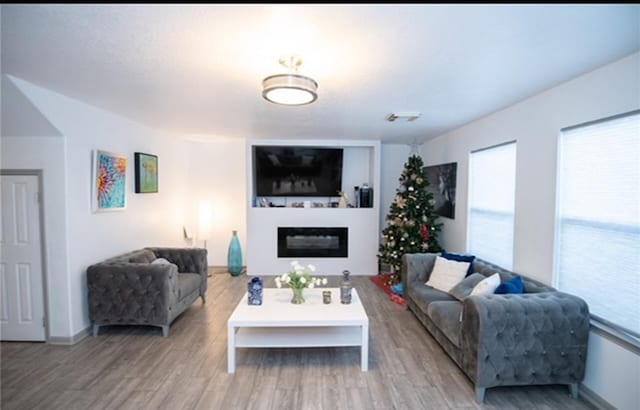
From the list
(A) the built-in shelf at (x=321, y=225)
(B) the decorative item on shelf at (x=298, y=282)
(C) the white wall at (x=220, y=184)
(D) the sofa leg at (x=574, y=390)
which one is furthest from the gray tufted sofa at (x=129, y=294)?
(D) the sofa leg at (x=574, y=390)

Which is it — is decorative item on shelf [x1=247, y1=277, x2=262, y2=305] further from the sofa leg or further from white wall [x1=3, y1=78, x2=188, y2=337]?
the sofa leg

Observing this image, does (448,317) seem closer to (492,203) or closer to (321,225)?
(492,203)

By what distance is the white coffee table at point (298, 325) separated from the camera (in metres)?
2.83

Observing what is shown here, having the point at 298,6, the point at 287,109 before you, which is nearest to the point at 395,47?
the point at 298,6

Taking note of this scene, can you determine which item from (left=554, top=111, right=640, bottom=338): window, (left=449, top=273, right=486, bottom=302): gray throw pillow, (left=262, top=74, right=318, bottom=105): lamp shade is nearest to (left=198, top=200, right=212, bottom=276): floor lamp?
(left=262, top=74, right=318, bottom=105): lamp shade

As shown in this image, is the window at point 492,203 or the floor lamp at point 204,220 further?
the floor lamp at point 204,220

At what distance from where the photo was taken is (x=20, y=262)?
331 centimetres

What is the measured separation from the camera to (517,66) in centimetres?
234

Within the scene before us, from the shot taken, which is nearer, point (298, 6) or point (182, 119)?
point (298, 6)

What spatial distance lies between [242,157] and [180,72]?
392 cm

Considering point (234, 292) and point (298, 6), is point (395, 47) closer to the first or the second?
point (298, 6)

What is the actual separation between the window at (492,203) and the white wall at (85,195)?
15.2ft

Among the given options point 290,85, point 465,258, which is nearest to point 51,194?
point 290,85

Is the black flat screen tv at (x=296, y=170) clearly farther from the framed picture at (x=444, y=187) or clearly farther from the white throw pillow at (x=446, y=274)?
the white throw pillow at (x=446, y=274)
